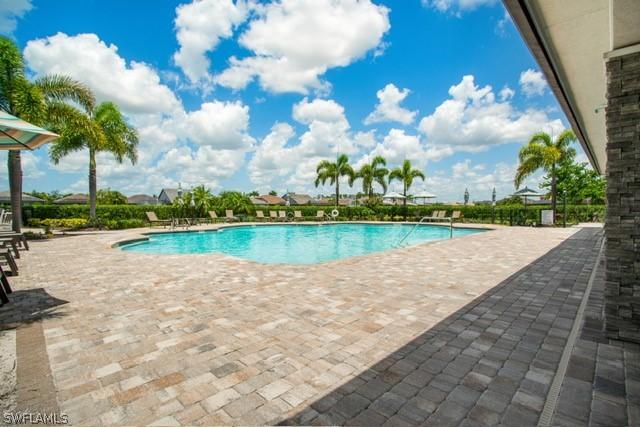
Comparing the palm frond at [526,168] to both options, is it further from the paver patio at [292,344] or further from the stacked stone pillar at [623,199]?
the stacked stone pillar at [623,199]

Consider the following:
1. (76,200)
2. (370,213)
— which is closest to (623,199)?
(370,213)

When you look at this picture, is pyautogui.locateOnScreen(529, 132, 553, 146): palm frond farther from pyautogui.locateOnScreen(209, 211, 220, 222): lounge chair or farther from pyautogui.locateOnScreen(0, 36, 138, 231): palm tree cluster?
pyautogui.locateOnScreen(0, 36, 138, 231): palm tree cluster

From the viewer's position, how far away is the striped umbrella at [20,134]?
173 inches

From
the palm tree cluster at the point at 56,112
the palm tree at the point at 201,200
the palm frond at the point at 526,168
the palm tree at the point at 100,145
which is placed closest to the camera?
the palm tree cluster at the point at 56,112

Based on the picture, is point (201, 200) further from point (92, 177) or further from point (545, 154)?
point (545, 154)

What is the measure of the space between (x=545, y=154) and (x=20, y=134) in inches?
1036

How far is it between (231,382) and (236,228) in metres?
20.0

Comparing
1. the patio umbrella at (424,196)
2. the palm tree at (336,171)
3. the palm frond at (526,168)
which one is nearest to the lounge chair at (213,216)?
the palm tree at (336,171)

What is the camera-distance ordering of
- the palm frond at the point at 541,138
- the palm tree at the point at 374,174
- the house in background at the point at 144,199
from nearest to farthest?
1. the palm frond at the point at 541,138
2. the palm tree at the point at 374,174
3. the house in background at the point at 144,199

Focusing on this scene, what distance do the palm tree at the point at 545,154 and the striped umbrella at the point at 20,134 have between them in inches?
1019

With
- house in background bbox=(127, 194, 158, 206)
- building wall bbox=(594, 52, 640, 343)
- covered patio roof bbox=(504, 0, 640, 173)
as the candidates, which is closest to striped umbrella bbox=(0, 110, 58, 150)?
covered patio roof bbox=(504, 0, 640, 173)

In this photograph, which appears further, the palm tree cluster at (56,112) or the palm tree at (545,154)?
the palm tree at (545,154)

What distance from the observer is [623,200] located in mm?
3197

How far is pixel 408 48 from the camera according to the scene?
16.0m
